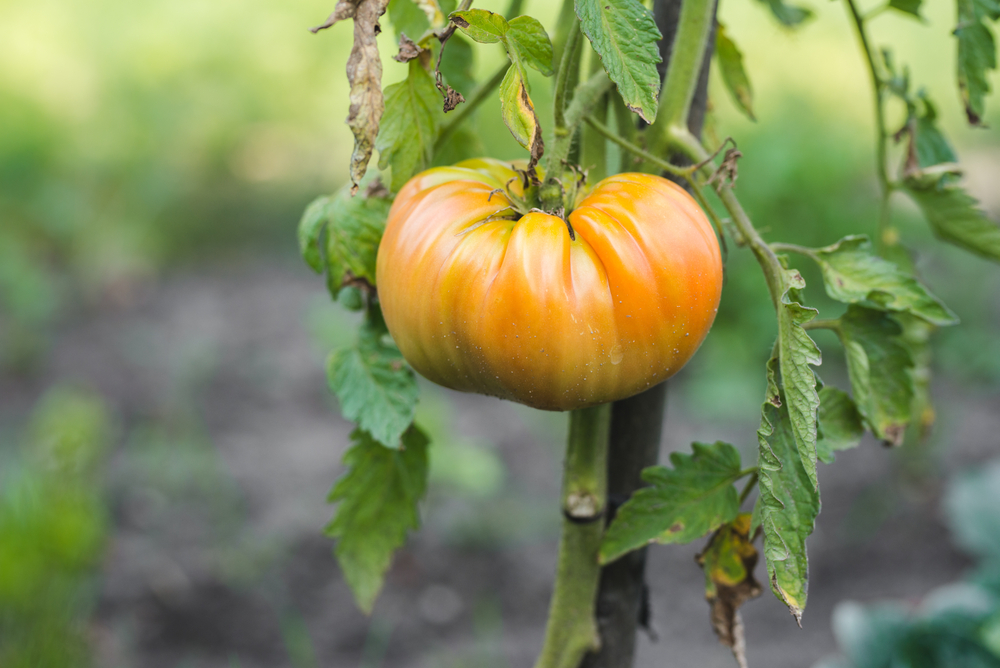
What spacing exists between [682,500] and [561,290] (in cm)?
23

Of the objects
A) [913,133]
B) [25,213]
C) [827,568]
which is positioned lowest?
[827,568]

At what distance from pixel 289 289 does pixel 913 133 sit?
2769 mm

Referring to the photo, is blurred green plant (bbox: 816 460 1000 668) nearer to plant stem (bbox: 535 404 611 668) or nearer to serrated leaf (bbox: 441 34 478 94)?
plant stem (bbox: 535 404 611 668)

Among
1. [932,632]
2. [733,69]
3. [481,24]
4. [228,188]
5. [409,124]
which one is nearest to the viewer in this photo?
[481,24]

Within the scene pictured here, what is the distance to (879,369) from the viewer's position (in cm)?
69

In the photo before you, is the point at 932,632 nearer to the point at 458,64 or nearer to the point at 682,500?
the point at 682,500

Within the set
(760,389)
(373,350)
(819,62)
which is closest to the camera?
(373,350)

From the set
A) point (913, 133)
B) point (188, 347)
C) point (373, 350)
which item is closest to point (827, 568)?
point (913, 133)

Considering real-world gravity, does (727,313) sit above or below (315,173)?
below

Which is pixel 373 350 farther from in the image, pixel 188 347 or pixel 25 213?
pixel 25 213

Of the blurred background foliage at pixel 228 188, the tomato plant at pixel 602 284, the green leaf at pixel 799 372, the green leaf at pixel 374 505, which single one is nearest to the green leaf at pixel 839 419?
the tomato plant at pixel 602 284

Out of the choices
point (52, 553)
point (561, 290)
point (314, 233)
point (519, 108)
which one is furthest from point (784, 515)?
point (52, 553)

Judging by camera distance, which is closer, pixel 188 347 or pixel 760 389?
pixel 760 389

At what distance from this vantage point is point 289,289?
10.7 ft
